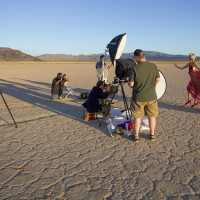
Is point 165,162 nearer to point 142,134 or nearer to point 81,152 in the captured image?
point 142,134

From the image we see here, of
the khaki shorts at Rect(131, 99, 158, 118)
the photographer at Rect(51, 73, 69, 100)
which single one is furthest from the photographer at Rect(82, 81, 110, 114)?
the photographer at Rect(51, 73, 69, 100)

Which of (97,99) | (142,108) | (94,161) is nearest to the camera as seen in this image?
(94,161)

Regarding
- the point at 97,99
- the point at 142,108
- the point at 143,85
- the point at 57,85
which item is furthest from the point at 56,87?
the point at 143,85

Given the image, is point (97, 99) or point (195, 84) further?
point (195, 84)

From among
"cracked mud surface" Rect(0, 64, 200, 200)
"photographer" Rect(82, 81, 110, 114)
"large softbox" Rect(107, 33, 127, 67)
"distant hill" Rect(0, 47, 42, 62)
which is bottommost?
"cracked mud surface" Rect(0, 64, 200, 200)

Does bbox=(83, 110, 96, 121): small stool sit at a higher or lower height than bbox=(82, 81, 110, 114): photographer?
lower

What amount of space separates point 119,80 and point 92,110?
56.5 inches

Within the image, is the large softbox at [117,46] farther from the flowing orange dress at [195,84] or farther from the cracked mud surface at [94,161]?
the flowing orange dress at [195,84]

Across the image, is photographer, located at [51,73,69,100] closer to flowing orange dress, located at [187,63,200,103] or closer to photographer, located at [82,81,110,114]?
photographer, located at [82,81,110,114]

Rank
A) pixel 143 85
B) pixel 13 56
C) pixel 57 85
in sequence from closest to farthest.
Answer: pixel 143 85 < pixel 57 85 < pixel 13 56

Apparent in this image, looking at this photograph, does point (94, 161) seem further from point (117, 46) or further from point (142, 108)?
point (117, 46)

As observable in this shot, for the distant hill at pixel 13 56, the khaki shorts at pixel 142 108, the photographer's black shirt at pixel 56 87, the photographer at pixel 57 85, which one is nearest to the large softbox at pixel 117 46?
the khaki shorts at pixel 142 108

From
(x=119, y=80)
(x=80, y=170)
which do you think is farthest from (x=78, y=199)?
(x=119, y=80)

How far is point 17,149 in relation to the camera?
4145 mm
